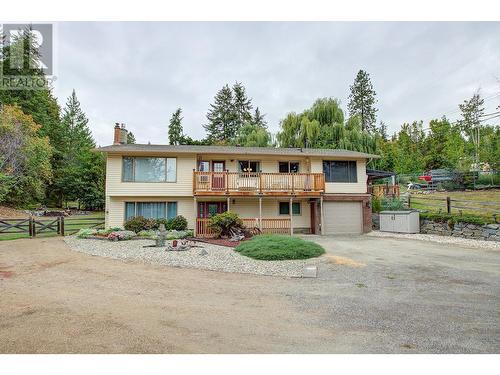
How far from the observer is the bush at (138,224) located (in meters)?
15.6

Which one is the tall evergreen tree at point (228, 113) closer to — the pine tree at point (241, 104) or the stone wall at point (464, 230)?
the pine tree at point (241, 104)

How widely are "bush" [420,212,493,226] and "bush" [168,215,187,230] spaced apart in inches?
542

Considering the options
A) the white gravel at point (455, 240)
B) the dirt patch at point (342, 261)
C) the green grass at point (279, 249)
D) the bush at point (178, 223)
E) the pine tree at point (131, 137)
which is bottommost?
the dirt patch at point (342, 261)

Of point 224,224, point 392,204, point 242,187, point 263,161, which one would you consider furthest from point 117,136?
point 392,204

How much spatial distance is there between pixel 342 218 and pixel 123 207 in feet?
44.4

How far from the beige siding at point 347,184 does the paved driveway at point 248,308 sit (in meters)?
9.26

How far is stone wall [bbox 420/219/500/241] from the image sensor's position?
1309 centimetres

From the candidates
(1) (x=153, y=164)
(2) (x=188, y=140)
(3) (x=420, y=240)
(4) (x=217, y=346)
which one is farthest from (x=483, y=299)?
(2) (x=188, y=140)

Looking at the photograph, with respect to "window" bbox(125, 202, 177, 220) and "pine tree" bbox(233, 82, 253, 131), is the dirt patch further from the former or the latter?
"pine tree" bbox(233, 82, 253, 131)

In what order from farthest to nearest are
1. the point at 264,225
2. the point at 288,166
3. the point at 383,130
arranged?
the point at 383,130, the point at 288,166, the point at 264,225

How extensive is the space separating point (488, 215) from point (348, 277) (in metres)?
11.7

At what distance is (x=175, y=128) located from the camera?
4619 cm

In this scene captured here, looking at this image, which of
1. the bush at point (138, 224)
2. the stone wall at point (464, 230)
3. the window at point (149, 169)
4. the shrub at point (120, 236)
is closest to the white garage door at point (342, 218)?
the stone wall at point (464, 230)

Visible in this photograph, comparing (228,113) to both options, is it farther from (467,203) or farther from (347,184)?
(467,203)
